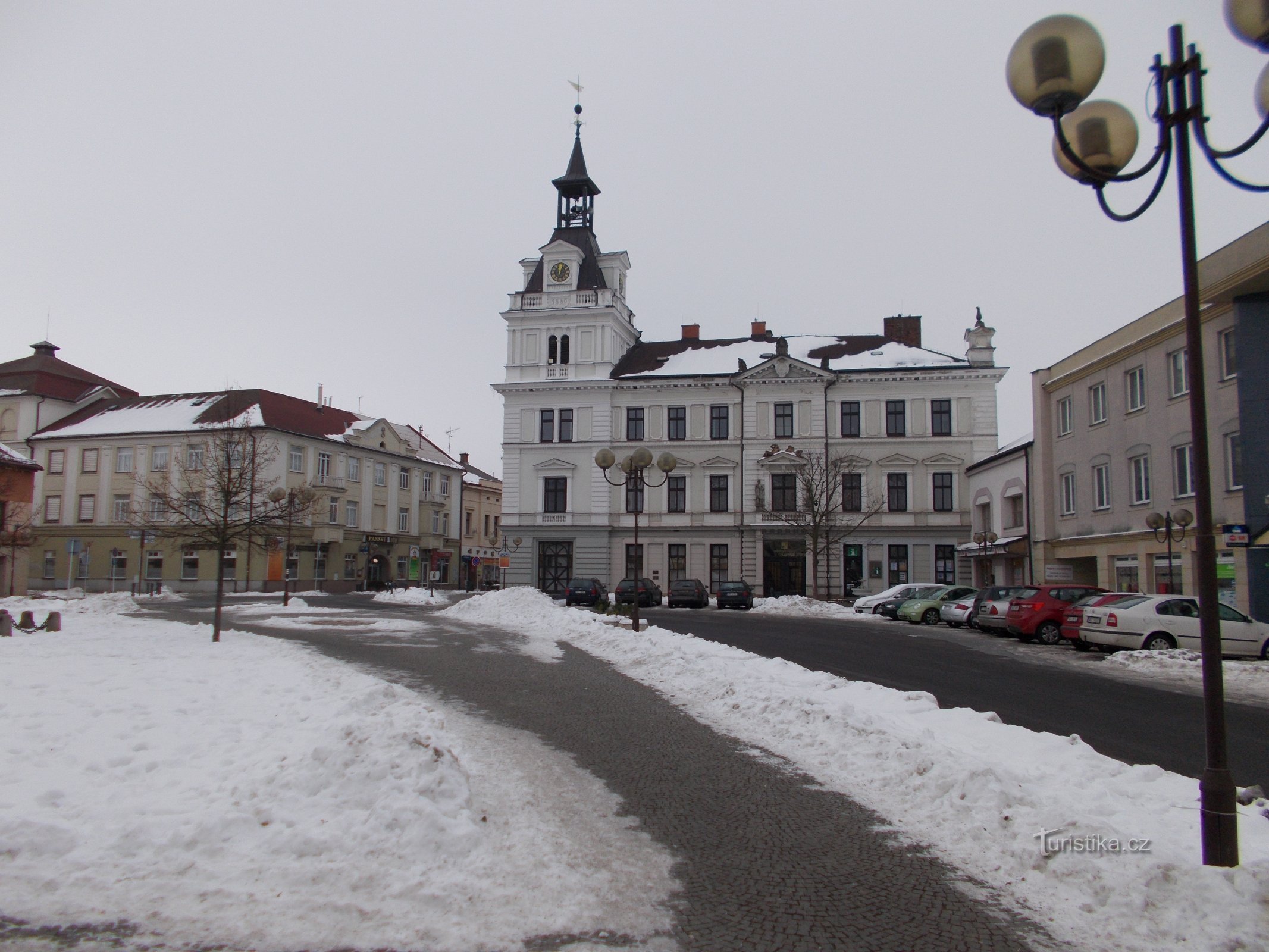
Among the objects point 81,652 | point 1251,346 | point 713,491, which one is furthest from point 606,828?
point 713,491

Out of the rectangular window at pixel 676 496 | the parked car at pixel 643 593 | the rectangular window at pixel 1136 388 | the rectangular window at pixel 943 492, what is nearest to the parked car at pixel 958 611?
the rectangular window at pixel 1136 388

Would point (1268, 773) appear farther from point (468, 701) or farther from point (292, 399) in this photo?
point (292, 399)

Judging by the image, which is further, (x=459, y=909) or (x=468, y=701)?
(x=468, y=701)

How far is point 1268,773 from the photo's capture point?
838 cm

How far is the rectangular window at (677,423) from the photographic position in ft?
179

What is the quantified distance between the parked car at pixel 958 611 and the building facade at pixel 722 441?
52.7ft

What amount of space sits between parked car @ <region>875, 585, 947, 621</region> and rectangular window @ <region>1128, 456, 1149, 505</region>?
7857 millimetres

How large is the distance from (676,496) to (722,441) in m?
4.28

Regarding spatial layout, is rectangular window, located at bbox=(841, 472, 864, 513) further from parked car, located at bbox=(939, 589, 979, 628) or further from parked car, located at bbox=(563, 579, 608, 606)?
Result: parked car, located at bbox=(939, 589, 979, 628)

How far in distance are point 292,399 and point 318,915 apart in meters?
65.7

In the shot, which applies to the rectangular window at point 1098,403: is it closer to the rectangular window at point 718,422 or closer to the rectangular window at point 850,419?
the rectangular window at point 850,419

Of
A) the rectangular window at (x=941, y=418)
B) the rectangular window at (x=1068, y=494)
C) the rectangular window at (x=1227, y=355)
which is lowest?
the rectangular window at (x=1068, y=494)

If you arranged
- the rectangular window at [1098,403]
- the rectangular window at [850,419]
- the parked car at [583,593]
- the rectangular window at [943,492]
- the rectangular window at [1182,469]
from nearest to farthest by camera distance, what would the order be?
the rectangular window at [1182,469], the rectangular window at [1098,403], the parked car at [583,593], the rectangular window at [943,492], the rectangular window at [850,419]

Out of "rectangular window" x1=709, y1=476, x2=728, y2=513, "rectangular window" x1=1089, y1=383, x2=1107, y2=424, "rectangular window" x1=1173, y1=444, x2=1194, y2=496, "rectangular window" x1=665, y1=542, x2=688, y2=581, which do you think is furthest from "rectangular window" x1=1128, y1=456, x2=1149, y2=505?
"rectangular window" x1=665, y1=542, x2=688, y2=581
